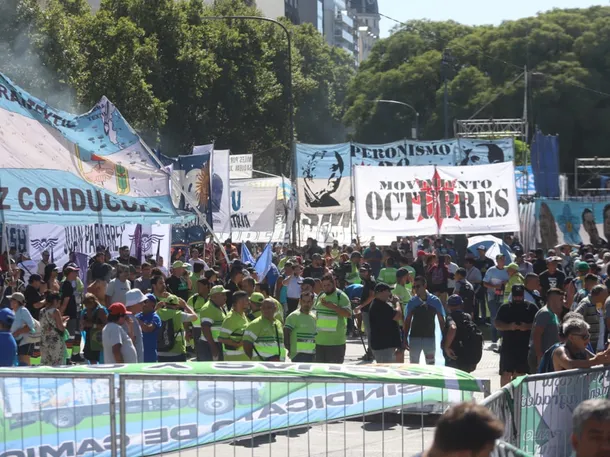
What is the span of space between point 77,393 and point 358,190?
16.9 metres

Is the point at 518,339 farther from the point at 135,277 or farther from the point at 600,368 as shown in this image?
the point at 135,277

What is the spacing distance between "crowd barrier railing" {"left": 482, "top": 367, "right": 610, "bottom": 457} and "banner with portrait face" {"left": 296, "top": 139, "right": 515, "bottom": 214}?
1864 cm

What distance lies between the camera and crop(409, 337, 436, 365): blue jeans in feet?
40.9

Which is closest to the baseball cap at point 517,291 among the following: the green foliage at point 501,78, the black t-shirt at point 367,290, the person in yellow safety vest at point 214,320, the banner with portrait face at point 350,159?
the person in yellow safety vest at point 214,320

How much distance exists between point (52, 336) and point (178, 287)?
4.48 m

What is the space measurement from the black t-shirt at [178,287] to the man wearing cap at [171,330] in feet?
14.2

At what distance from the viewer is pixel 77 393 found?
22.4ft

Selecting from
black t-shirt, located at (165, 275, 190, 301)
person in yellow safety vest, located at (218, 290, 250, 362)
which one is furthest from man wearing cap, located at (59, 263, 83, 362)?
person in yellow safety vest, located at (218, 290, 250, 362)

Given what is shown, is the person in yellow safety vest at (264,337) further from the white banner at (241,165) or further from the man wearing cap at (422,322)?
the white banner at (241,165)

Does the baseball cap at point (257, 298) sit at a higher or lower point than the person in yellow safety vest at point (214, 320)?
higher

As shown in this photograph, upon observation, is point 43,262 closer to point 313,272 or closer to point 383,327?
point 313,272

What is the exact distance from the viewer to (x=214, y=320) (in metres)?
12.0

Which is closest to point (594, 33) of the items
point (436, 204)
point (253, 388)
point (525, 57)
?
point (525, 57)

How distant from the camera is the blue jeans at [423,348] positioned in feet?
40.9
